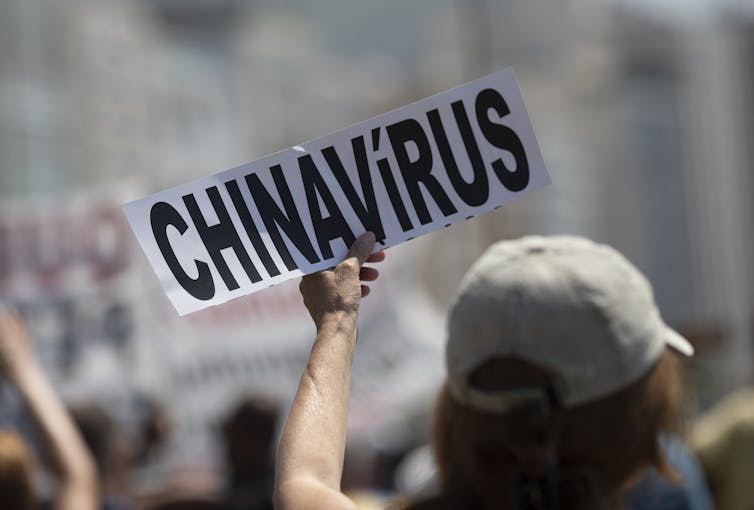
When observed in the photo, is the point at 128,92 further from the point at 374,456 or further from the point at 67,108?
the point at 374,456

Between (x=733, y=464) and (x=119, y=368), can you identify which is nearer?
(x=733, y=464)

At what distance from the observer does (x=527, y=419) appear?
6.49 feet

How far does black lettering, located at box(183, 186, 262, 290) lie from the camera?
1.94 metres

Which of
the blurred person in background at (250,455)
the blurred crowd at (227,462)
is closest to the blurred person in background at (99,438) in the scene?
the blurred crowd at (227,462)

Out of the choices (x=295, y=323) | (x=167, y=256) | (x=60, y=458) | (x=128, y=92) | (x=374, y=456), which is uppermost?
(x=167, y=256)

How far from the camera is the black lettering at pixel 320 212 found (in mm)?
1951

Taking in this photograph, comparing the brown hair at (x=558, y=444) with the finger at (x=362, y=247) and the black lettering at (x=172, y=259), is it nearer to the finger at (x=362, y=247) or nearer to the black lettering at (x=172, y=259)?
the finger at (x=362, y=247)

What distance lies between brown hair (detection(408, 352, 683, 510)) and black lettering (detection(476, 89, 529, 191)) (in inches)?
9.8

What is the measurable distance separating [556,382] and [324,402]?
335mm

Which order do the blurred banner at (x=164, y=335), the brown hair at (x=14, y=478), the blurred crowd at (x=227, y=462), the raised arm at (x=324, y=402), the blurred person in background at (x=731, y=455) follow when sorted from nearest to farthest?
the raised arm at (x=324, y=402) < the blurred crowd at (x=227, y=462) < the brown hair at (x=14, y=478) < the blurred person in background at (x=731, y=455) < the blurred banner at (x=164, y=335)

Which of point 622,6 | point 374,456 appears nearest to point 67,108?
point 374,456

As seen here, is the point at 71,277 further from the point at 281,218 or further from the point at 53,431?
the point at 281,218

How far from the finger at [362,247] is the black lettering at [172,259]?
188 mm

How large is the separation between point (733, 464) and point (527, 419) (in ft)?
6.42
